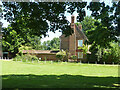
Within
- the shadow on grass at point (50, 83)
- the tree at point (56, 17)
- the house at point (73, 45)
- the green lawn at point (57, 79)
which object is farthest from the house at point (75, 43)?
the shadow on grass at point (50, 83)

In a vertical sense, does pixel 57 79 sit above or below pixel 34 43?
below

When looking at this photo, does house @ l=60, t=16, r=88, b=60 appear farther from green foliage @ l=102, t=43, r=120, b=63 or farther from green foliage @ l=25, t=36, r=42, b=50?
green foliage @ l=25, t=36, r=42, b=50

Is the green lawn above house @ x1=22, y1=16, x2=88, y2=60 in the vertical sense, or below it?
below

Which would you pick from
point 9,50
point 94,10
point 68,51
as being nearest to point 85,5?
point 94,10

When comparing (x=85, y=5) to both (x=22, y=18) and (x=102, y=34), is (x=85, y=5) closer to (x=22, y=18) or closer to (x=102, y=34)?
(x=102, y=34)

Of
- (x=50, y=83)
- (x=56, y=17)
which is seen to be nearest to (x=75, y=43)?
(x=56, y=17)

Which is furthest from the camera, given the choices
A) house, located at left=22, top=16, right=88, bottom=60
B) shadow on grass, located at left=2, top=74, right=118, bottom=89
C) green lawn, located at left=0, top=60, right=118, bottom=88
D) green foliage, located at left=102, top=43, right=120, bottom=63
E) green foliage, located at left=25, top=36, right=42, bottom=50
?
green foliage, located at left=25, top=36, right=42, bottom=50

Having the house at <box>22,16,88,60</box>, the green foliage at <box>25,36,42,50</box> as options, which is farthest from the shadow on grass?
the green foliage at <box>25,36,42,50</box>

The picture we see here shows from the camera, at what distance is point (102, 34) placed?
10.6m

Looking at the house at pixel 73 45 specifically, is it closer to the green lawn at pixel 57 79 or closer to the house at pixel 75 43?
the house at pixel 75 43

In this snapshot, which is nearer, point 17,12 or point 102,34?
point 102,34

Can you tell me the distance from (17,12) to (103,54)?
3287 cm

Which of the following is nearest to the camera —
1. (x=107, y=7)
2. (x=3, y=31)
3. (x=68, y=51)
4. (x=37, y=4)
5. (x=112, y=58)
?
(x=107, y=7)

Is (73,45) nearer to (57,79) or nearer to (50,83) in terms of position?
(57,79)
